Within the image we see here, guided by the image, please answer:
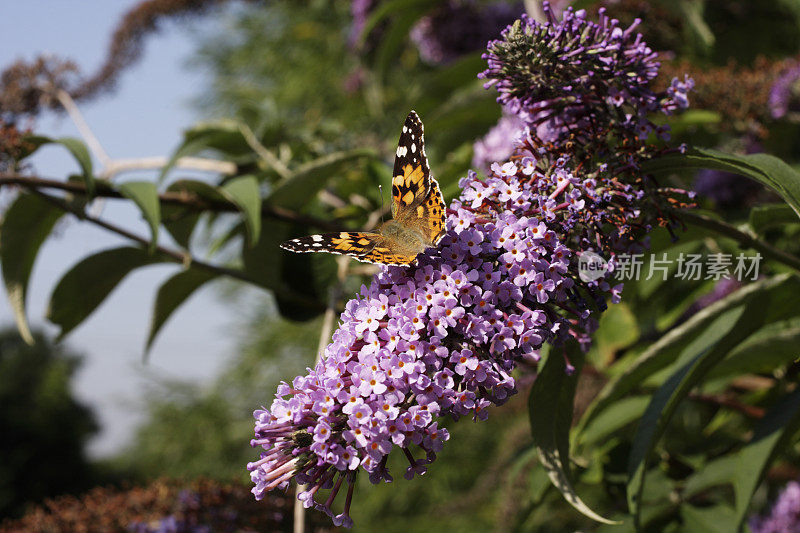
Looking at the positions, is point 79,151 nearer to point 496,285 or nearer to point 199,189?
point 199,189

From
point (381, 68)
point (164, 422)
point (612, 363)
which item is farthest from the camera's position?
point (164, 422)

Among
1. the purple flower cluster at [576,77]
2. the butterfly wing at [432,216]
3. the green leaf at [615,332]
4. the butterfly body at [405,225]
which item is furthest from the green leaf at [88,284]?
the green leaf at [615,332]

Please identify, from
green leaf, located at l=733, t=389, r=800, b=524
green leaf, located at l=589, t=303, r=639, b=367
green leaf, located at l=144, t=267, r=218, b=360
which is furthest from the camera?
green leaf, located at l=589, t=303, r=639, b=367

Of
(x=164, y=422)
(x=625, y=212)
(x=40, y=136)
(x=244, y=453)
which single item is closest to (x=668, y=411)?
(x=625, y=212)

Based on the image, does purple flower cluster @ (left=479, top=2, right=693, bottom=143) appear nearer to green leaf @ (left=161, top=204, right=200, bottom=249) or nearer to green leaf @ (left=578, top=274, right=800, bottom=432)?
green leaf @ (left=578, top=274, right=800, bottom=432)

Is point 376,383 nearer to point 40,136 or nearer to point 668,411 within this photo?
point 668,411

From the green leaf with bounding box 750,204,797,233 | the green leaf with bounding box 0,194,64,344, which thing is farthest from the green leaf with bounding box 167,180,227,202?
the green leaf with bounding box 750,204,797,233

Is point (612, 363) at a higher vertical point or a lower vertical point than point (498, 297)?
lower

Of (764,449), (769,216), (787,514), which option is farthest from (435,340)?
(787,514)
